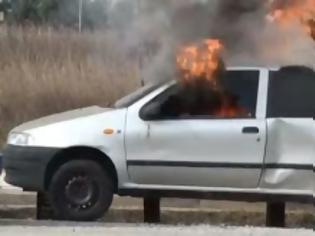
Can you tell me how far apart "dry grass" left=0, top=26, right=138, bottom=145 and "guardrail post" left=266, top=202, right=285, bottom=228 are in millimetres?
3683

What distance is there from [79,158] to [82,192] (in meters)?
0.35

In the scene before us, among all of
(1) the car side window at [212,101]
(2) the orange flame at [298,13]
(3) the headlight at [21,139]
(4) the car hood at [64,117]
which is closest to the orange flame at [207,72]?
(1) the car side window at [212,101]

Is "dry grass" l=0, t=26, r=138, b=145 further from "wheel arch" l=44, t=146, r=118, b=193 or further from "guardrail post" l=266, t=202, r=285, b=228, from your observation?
"guardrail post" l=266, t=202, r=285, b=228

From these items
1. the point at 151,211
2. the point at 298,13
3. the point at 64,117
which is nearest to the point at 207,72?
the point at 298,13

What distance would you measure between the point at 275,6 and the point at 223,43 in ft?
2.19

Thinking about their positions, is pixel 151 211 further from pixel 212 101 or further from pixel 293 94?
pixel 293 94

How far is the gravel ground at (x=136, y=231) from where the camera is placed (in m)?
9.52

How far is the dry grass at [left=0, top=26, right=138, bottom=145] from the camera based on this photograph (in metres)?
15.8

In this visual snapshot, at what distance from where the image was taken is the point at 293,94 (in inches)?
414

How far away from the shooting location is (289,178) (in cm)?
1045

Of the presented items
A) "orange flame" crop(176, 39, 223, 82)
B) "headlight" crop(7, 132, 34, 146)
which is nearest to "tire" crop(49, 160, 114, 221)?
"headlight" crop(7, 132, 34, 146)

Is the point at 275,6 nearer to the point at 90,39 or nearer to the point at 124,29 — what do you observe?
the point at 124,29

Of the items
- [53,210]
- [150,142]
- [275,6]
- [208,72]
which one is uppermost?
[275,6]

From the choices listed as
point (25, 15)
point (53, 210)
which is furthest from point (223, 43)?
point (25, 15)
